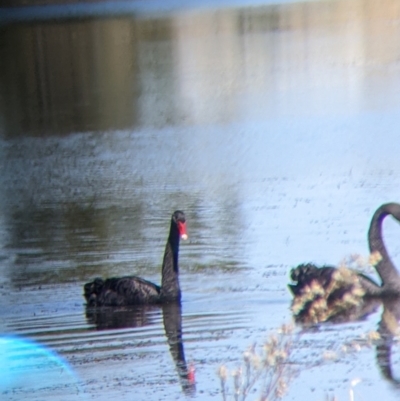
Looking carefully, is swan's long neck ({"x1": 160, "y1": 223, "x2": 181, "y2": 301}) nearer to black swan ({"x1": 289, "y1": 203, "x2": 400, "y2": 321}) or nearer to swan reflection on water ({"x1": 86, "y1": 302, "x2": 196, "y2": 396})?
swan reflection on water ({"x1": 86, "y1": 302, "x2": 196, "y2": 396})

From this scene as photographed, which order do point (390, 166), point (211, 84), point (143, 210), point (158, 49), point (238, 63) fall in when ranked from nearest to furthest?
point (143, 210), point (390, 166), point (211, 84), point (238, 63), point (158, 49)

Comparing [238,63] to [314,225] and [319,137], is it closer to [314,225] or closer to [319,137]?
[319,137]

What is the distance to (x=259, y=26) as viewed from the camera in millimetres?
46188

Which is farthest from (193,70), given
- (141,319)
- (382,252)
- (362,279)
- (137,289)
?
(362,279)

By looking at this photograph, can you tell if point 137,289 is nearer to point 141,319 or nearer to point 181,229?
point 141,319

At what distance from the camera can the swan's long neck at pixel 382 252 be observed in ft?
31.6

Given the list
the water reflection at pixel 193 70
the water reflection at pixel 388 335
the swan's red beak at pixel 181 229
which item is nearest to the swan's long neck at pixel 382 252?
the water reflection at pixel 388 335

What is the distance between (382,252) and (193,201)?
190 inches

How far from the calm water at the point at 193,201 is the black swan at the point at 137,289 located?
124mm

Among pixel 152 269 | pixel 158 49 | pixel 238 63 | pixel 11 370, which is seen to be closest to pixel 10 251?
pixel 152 269

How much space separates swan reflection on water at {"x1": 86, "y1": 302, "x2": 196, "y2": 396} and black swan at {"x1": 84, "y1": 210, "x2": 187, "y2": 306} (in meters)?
0.05

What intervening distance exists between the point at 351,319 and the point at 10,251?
4.68 m

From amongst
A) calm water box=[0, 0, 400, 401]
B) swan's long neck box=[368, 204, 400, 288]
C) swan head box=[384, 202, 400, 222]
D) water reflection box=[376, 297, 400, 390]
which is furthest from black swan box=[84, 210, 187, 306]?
water reflection box=[376, 297, 400, 390]

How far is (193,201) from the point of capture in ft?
47.6
